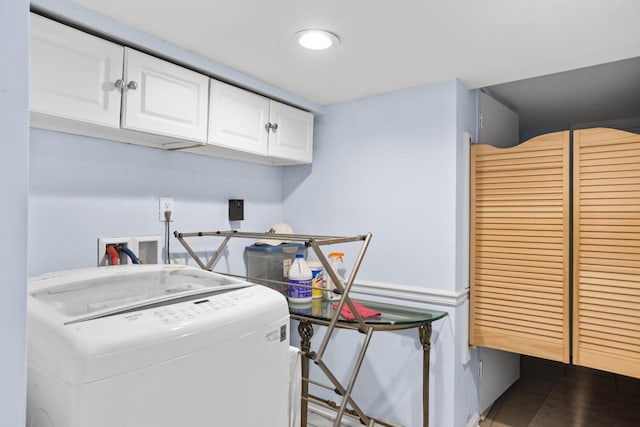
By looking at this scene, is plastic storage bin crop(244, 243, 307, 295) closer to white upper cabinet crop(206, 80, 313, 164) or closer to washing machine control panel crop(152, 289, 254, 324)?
white upper cabinet crop(206, 80, 313, 164)

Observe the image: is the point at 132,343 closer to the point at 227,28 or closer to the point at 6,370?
the point at 6,370

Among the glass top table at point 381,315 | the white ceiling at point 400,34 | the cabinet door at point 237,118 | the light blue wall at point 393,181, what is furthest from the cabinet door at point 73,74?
the light blue wall at point 393,181

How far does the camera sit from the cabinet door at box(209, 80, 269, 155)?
2.06 metres

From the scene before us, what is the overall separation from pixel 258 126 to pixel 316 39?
28.4 inches

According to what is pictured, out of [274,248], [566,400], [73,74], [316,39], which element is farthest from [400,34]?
[566,400]

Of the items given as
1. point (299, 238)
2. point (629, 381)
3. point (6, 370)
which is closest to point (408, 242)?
point (299, 238)

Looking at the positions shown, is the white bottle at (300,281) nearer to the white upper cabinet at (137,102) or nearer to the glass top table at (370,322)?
the glass top table at (370,322)

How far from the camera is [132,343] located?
0.83 meters

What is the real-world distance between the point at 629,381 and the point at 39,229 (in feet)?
14.1

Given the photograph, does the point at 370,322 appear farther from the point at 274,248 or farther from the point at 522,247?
the point at 522,247

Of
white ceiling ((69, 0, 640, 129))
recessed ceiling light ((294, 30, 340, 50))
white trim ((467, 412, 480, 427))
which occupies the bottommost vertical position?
white trim ((467, 412, 480, 427))

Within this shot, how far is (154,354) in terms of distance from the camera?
33.9 inches

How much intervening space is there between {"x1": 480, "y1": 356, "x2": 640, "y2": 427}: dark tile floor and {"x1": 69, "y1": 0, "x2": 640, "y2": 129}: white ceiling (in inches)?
85.3

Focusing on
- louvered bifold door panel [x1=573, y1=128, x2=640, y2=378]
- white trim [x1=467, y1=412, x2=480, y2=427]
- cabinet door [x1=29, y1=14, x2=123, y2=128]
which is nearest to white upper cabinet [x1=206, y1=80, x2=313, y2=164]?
cabinet door [x1=29, y1=14, x2=123, y2=128]
